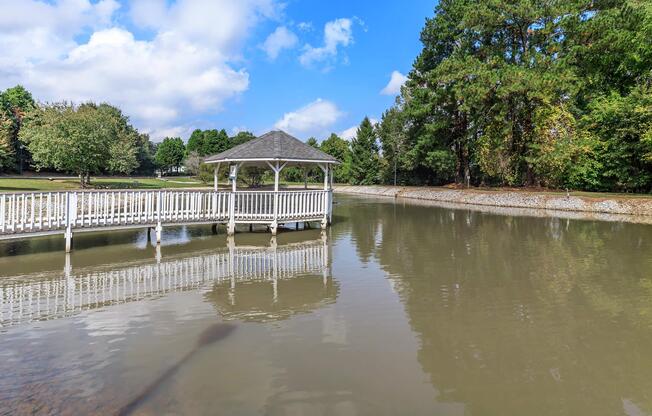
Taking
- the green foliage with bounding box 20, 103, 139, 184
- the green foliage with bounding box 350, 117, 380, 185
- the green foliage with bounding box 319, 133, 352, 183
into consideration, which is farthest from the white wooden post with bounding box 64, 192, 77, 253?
the green foliage with bounding box 319, 133, 352, 183

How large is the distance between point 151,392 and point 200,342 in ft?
4.08

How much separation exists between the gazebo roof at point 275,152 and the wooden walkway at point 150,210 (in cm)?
126

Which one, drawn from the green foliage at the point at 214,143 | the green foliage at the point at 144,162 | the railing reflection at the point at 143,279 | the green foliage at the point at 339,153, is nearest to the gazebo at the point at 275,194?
the railing reflection at the point at 143,279

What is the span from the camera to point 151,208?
12.2m

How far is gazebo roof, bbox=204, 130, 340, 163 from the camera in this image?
14539mm

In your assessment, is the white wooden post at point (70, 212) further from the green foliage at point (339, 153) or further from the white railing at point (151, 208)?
the green foliage at point (339, 153)

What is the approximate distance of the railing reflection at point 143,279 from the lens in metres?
6.50

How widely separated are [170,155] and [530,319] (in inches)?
3329

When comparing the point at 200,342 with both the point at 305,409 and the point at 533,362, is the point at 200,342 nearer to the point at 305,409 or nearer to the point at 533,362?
the point at 305,409

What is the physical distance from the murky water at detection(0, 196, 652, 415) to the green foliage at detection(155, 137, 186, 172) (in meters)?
75.2

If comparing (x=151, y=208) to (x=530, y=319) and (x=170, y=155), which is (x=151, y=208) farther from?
(x=170, y=155)

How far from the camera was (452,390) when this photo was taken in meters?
4.11

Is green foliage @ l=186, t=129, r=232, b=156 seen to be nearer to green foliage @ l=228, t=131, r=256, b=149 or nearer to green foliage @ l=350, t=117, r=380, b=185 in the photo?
green foliage @ l=228, t=131, r=256, b=149

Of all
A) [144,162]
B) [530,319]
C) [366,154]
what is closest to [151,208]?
[530,319]
